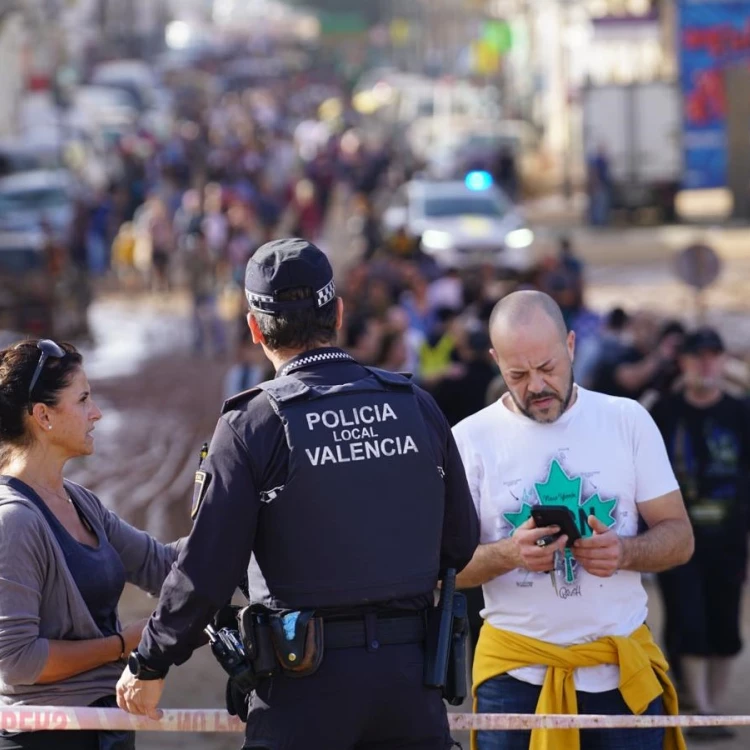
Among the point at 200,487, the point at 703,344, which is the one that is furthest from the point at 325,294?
the point at 703,344

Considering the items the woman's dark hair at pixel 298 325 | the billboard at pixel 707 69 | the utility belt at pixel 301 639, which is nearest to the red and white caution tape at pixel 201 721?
the utility belt at pixel 301 639

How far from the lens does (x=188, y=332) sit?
2394 centimetres

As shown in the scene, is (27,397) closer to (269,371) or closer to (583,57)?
(269,371)

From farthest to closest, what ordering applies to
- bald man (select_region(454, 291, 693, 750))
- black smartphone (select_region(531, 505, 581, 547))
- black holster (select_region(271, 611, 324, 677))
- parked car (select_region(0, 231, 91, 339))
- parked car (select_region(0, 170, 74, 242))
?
parked car (select_region(0, 170, 74, 242)), parked car (select_region(0, 231, 91, 339)), bald man (select_region(454, 291, 693, 750)), black smartphone (select_region(531, 505, 581, 547)), black holster (select_region(271, 611, 324, 677))

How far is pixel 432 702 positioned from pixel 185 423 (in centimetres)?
1330

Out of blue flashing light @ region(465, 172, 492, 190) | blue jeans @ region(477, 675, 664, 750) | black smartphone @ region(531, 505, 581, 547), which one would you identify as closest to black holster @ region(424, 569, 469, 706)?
black smartphone @ region(531, 505, 581, 547)

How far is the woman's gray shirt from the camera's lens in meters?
4.07

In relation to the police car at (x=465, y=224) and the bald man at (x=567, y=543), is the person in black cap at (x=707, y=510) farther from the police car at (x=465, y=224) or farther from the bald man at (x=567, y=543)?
the police car at (x=465, y=224)

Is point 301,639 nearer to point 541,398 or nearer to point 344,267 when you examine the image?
point 541,398

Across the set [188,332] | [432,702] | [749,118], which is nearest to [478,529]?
[432,702]

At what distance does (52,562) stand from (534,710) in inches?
54.1

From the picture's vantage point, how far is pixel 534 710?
183 inches

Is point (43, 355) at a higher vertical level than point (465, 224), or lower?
higher

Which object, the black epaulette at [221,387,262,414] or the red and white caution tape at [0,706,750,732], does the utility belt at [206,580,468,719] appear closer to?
the red and white caution tape at [0,706,750,732]
